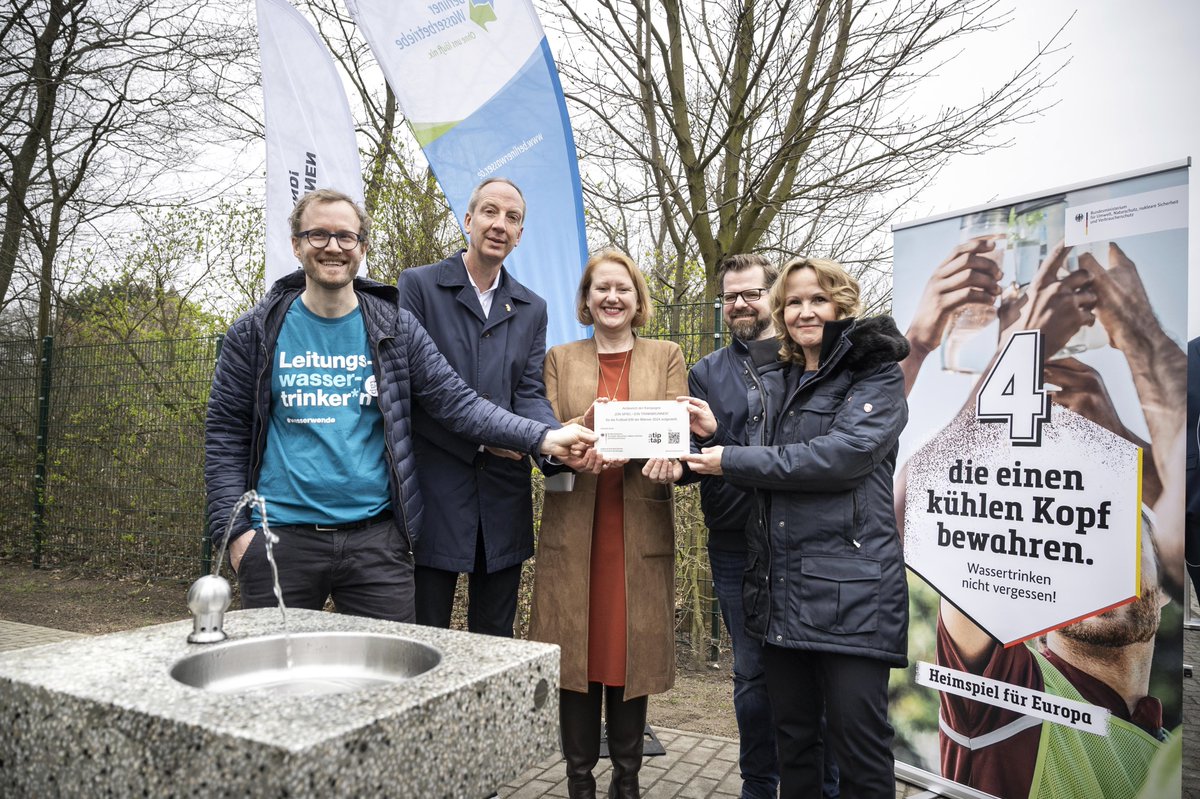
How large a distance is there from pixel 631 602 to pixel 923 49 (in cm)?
570

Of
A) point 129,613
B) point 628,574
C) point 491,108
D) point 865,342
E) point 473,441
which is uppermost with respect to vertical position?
point 491,108

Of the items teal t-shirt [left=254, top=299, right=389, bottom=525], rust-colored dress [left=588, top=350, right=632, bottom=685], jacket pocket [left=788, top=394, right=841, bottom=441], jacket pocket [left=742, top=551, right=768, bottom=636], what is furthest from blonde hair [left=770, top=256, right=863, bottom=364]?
teal t-shirt [left=254, top=299, right=389, bottom=525]

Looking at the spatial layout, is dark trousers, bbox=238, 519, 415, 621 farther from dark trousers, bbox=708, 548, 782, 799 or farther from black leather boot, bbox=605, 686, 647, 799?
dark trousers, bbox=708, 548, 782, 799

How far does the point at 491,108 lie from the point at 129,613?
633 cm

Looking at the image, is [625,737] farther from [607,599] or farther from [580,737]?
[607,599]

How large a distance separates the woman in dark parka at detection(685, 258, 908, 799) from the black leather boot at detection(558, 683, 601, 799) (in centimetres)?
79

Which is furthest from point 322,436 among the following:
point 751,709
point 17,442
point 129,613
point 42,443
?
point 17,442

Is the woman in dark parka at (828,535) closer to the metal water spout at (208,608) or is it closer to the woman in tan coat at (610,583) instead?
the woman in tan coat at (610,583)

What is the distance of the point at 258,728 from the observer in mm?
1157

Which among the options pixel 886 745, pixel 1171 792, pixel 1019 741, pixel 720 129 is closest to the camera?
pixel 886 745

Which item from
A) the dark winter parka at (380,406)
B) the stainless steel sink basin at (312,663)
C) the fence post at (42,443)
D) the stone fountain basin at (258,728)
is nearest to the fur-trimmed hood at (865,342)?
the dark winter parka at (380,406)

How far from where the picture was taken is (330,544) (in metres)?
2.70

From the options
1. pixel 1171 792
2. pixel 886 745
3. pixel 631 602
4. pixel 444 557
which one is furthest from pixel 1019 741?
pixel 444 557

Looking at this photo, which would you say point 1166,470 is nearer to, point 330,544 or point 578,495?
point 578,495
